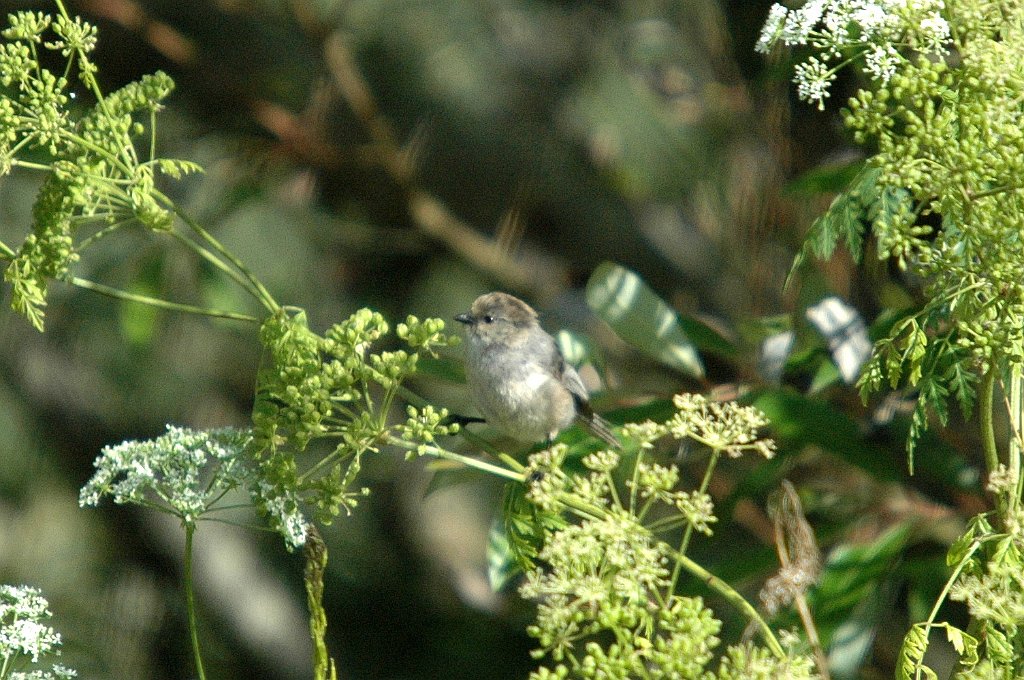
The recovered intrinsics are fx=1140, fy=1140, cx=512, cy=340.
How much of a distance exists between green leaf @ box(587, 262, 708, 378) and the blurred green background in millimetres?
651

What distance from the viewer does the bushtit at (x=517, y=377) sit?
196 cm

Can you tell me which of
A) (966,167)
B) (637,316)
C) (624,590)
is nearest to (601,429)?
(637,316)

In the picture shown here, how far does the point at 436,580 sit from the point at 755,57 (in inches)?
69.4

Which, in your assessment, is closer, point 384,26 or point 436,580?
point 384,26

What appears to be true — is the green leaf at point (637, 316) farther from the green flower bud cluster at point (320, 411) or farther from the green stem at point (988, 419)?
the green stem at point (988, 419)

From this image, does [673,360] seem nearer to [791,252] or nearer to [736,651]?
[791,252]

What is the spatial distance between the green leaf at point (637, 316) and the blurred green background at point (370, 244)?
651mm

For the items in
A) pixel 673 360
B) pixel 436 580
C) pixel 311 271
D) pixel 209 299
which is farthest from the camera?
pixel 436 580

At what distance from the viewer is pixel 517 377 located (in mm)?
2029

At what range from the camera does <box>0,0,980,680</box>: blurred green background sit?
2738mm

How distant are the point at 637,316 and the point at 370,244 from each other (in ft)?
5.36

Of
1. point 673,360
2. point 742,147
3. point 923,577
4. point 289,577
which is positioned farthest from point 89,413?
point 923,577

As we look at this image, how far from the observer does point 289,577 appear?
3.53 meters

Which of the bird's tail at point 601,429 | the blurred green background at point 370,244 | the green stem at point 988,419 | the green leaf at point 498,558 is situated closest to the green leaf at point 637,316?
the bird's tail at point 601,429
